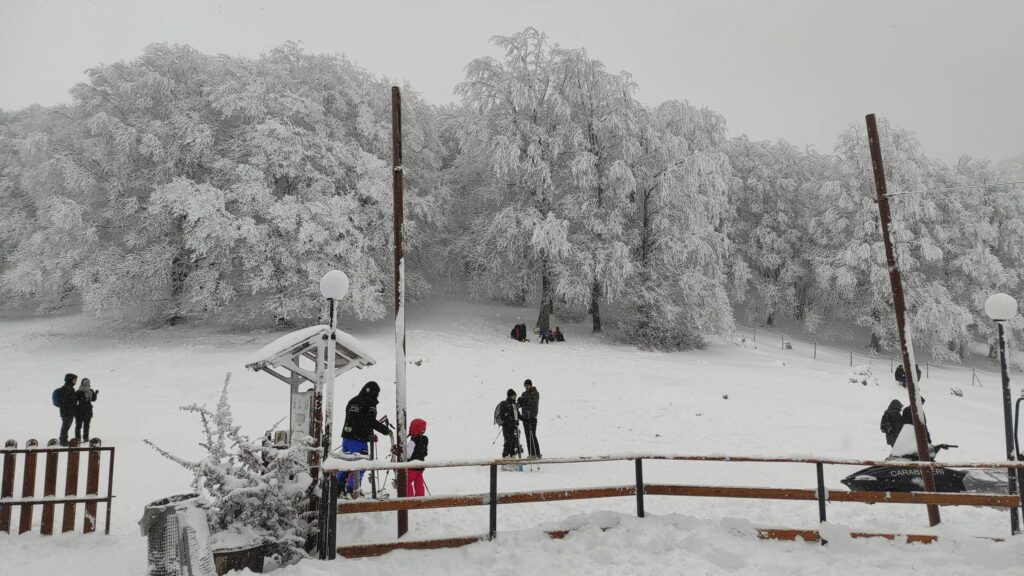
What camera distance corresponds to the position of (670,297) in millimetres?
24172

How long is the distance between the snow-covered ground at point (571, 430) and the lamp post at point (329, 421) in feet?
0.80

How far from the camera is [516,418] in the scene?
445 inches

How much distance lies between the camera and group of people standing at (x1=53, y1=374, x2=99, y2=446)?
11.6 meters

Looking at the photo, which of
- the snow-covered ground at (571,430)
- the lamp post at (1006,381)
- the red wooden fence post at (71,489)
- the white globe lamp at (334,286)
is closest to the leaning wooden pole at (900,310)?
the lamp post at (1006,381)

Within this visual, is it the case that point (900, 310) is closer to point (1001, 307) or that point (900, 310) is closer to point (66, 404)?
point (1001, 307)

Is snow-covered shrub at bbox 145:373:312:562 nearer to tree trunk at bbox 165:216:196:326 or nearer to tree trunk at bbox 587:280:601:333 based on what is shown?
tree trunk at bbox 165:216:196:326

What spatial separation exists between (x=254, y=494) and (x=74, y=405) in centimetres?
866

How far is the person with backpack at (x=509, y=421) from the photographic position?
443 inches

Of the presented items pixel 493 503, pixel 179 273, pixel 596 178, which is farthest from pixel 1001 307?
pixel 179 273

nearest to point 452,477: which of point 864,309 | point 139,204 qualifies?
point 139,204

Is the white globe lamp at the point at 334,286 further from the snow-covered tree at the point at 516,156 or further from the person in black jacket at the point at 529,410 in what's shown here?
the snow-covered tree at the point at 516,156

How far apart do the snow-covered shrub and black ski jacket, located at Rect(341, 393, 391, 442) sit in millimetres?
2320

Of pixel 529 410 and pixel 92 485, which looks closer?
pixel 92 485

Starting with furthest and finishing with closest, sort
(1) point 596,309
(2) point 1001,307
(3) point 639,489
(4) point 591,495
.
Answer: (1) point 596,309 → (2) point 1001,307 → (3) point 639,489 → (4) point 591,495
